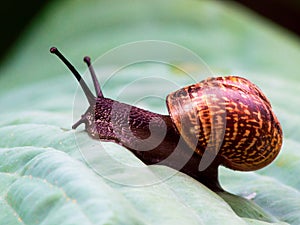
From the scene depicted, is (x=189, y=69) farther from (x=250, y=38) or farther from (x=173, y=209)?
(x=173, y=209)

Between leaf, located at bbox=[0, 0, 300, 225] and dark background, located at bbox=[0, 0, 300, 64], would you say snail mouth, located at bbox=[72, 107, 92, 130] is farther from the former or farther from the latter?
dark background, located at bbox=[0, 0, 300, 64]

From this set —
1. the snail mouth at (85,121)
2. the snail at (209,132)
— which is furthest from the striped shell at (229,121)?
the snail mouth at (85,121)

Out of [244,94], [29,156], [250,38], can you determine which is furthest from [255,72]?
[29,156]

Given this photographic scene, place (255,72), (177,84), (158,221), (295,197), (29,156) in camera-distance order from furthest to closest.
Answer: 1. (255,72)
2. (177,84)
3. (295,197)
4. (29,156)
5. (158,221)

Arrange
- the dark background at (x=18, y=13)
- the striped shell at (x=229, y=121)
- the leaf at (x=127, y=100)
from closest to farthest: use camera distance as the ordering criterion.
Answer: the leaf at (x=127, y=100)
the striped shell at (x=229, y=121)
the dark background at (x=18, y=13)

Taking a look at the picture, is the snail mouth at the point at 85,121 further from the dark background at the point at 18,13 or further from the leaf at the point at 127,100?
the dark background at the point at 18,13

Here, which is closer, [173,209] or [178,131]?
[173,209]
